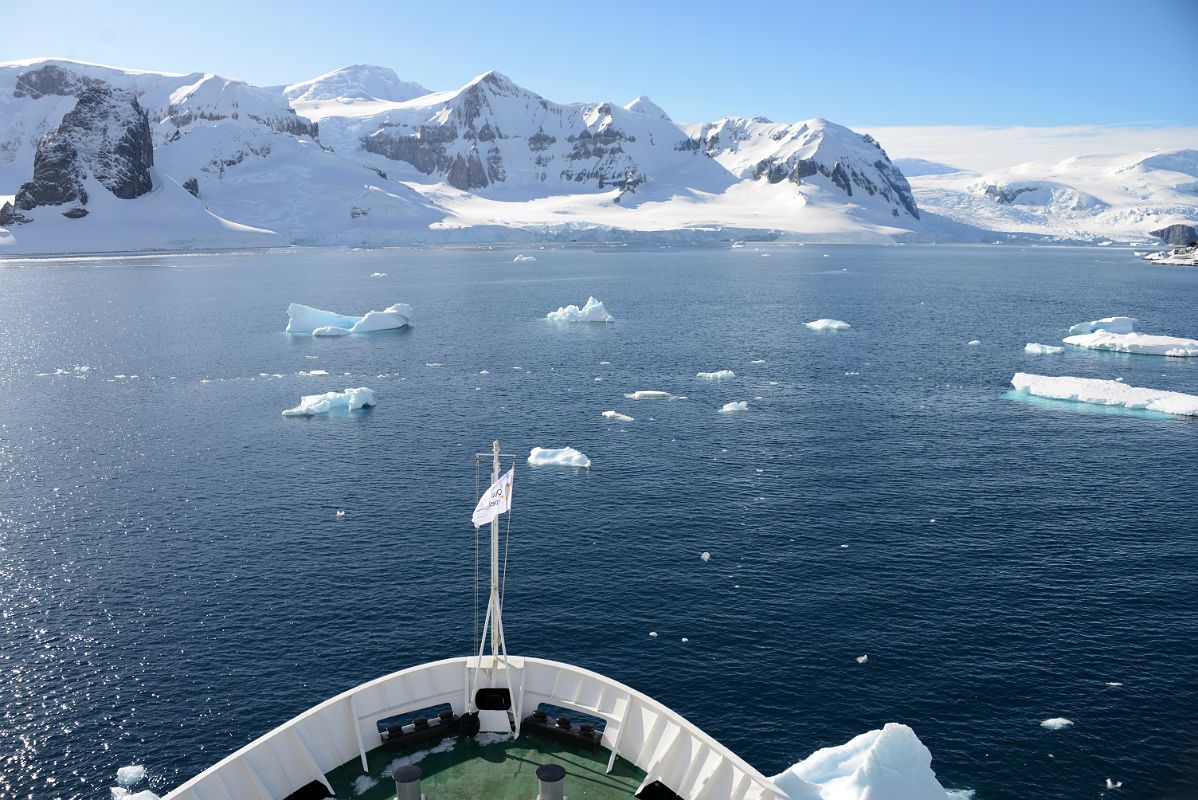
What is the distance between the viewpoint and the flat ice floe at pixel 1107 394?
86.9m

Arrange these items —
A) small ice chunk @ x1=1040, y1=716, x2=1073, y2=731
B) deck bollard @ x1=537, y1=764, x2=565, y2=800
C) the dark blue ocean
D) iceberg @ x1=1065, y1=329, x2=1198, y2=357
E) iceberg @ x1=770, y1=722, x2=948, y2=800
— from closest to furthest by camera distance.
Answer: deck bollard @ x1=537, y1=764, x2=565, y2=800 → iceberg @ x1=770, y1=722, x2=948, y2=800 → small ice chunk @ x1=1040, y1=716, x2=1073, y2=731 → the dark blue ocean → iceberg @ x1=1065, y1=329, x2=1198, y2=357

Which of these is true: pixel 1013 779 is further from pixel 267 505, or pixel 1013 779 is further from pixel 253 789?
pixel 267 505

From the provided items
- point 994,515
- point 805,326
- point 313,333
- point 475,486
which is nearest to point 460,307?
point 313,333

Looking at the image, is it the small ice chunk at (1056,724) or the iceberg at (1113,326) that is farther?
the iceberg at (1113,326)

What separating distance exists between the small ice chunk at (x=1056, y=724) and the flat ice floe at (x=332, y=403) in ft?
231

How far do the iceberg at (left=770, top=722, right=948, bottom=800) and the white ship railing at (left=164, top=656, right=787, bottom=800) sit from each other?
3339 millimetres

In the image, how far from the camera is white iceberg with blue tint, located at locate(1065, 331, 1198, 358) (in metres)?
118

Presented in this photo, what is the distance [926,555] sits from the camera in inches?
2154

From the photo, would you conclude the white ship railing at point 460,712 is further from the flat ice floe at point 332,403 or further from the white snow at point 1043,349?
the white snow at point 1043,349

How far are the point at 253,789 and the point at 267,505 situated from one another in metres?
39.9

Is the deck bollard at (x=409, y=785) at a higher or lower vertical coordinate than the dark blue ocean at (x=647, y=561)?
higher

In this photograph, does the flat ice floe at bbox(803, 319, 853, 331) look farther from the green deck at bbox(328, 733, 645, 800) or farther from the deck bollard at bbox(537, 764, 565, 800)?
the deck bollard at bbox(537, 764, 565, 800)

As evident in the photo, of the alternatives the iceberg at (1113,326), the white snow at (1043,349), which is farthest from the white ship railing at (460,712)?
the iceberg at (1113,326)

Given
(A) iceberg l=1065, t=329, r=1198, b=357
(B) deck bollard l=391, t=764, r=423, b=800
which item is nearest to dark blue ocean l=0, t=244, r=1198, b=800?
(A) iceberg l=1065, t=329, r=1198, b=357
